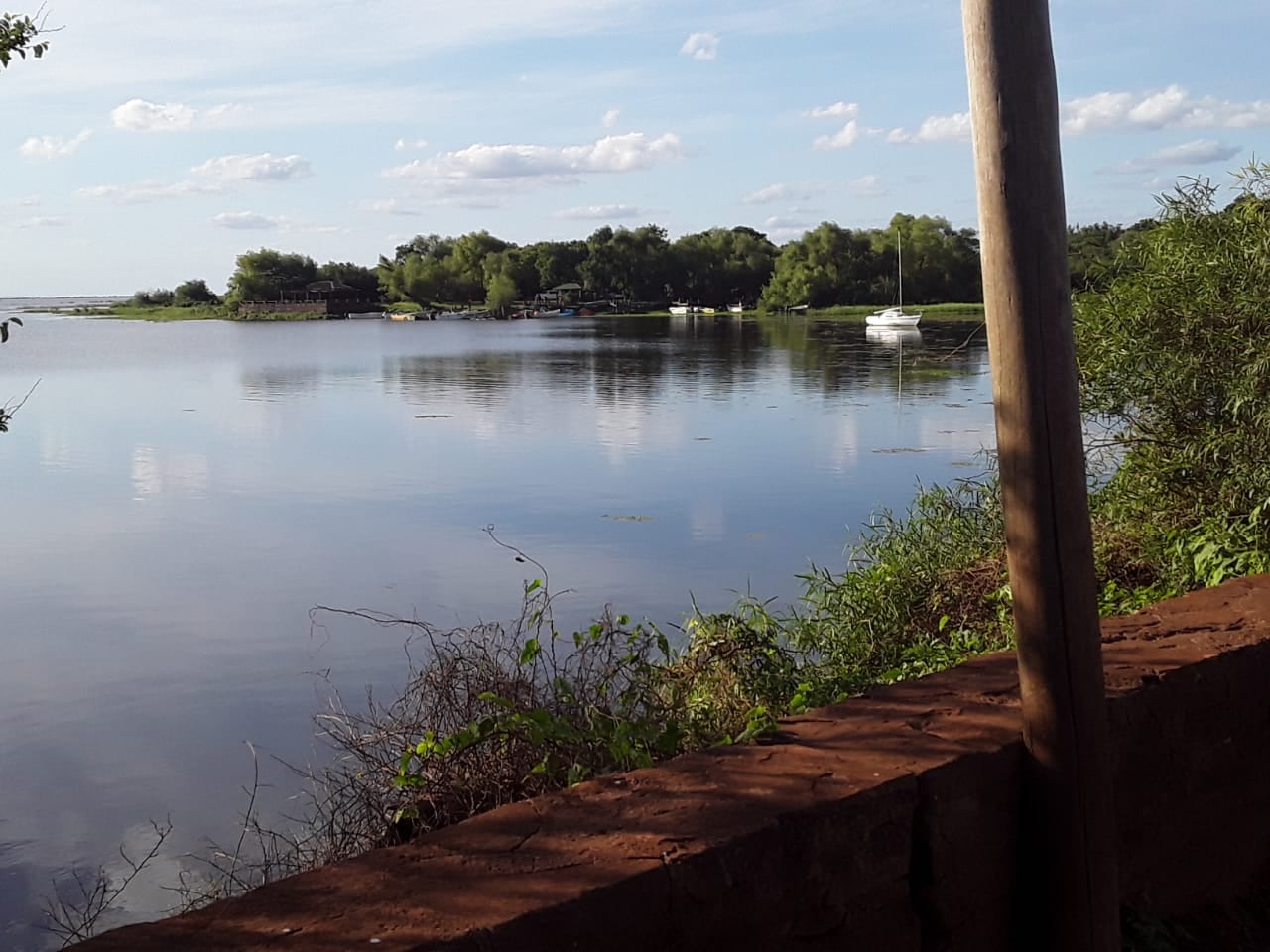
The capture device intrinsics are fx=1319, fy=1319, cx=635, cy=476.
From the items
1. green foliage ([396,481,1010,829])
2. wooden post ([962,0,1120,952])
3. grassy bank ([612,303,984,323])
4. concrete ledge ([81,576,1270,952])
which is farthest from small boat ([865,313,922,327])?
wooden post ([962,0,1120,952])

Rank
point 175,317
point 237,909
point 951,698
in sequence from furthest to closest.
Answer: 1. point 175,317
2. point 951,698
3. point 237,909

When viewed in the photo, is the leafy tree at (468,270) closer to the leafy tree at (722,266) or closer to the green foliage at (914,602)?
the leafy tree at (722,266)

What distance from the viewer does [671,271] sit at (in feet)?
413

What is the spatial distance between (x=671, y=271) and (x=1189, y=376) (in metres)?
120

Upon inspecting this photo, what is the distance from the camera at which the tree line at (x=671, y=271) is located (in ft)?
324

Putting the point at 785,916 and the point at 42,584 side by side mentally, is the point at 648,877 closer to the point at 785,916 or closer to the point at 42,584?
the point at 785,916

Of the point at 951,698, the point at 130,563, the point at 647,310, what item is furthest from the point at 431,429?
the point at 647,310

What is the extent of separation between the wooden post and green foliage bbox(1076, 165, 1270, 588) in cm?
377

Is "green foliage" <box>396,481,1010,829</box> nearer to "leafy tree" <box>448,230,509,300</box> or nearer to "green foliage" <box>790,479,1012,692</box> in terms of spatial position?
"green foliage" <box>790,479,1012,692</box>

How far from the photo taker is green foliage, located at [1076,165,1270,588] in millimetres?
6574

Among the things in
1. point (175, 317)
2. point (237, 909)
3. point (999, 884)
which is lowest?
point (999, 884)

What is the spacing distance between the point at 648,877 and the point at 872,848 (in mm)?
596

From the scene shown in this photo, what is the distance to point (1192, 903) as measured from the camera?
3.48m

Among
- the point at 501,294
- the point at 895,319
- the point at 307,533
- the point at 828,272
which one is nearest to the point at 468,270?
the point at 501,294
